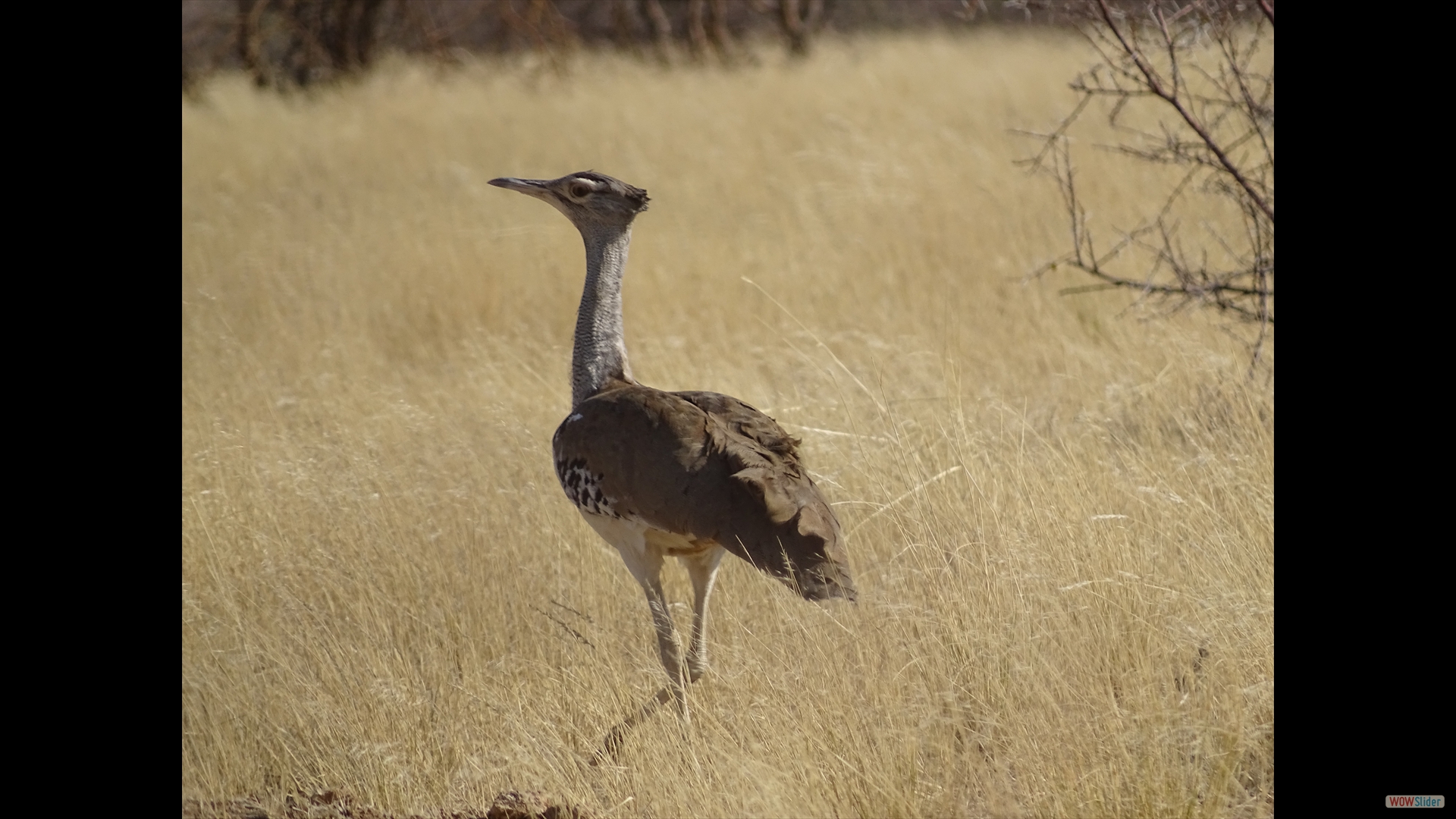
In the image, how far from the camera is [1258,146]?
7.53m

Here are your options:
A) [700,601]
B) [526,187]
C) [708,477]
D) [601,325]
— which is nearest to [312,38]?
[526,187]

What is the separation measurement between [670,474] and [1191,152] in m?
5.18

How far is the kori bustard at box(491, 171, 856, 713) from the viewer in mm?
3240

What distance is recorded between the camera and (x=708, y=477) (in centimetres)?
338

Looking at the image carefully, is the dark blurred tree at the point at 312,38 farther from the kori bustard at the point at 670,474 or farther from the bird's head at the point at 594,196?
the kori bustard at the point at 670,474

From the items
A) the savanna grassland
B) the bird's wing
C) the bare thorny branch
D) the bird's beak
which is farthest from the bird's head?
the bare thorny branch

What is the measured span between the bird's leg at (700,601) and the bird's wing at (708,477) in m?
0.26

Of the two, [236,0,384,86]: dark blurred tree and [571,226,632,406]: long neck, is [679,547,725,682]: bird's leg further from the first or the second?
[236,0,384,86]: dark blurred tree

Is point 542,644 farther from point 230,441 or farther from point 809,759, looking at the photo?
point 230,441

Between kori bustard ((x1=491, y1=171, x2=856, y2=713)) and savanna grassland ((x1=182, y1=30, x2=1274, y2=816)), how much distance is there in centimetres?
24

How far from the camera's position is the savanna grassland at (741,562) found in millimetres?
3102
